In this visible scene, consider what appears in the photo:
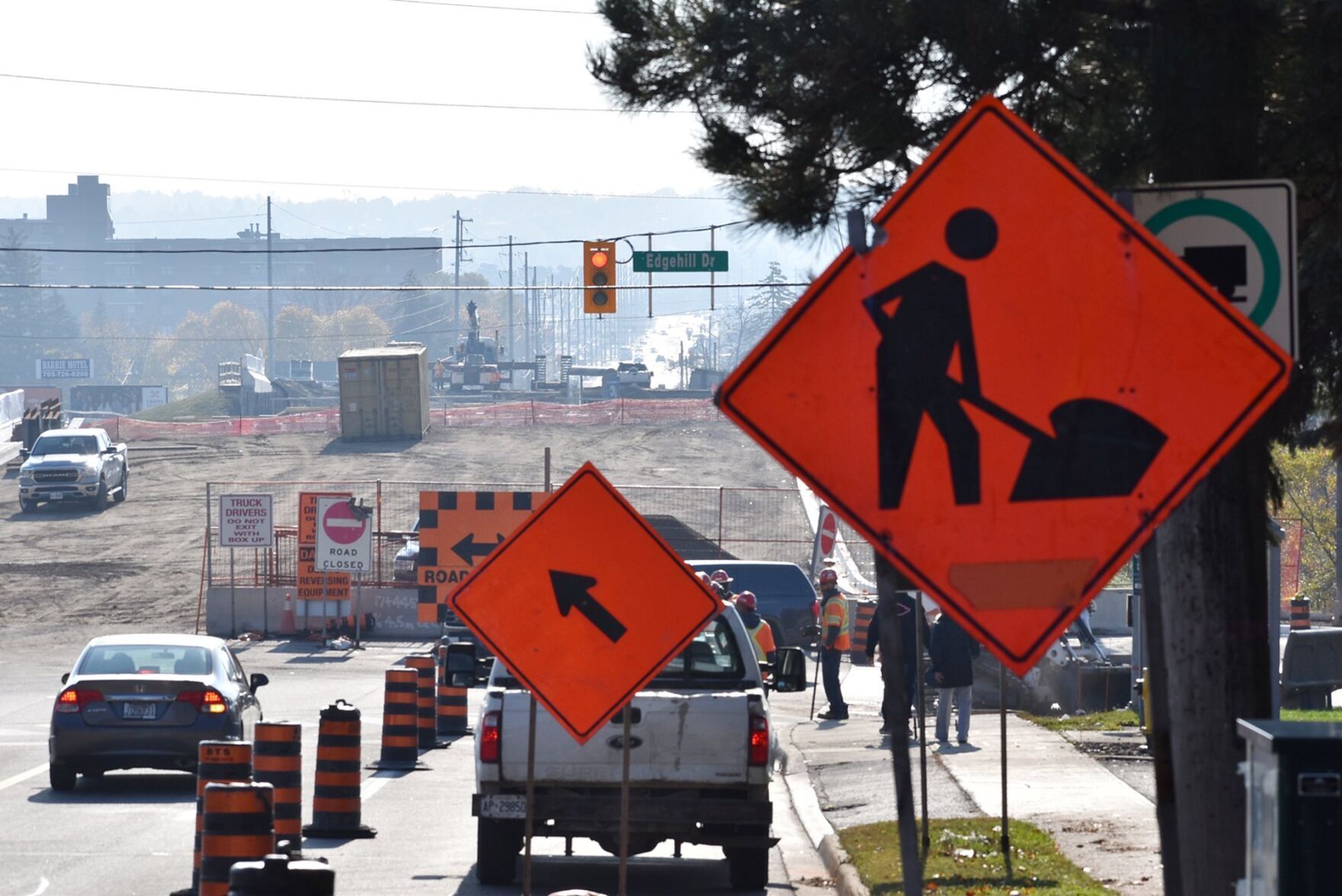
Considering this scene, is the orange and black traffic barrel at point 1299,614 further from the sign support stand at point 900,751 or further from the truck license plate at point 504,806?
the sign support stand at point 900,751

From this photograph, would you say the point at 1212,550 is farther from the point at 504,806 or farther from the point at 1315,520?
the point at 1315,520

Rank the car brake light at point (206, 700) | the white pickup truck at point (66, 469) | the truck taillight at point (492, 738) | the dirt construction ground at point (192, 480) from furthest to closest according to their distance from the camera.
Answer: the white pickup truck at point (66, 469) → the dirt construction ground at point (192, 480) → the car brake light at point (206, 700) → the truck taillight at point (492, 738)

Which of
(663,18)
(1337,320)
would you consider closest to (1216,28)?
(663,18)

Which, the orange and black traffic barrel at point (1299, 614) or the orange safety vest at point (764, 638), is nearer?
the orange safety vest at point (764, 638)

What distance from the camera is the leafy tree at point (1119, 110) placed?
22.9 ft

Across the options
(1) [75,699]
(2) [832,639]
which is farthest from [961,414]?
(2) [832,639]

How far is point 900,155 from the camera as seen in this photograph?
8.19 m

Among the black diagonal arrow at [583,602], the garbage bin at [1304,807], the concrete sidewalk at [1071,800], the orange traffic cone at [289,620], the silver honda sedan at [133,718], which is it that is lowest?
the orange traffic cone at [289,620]

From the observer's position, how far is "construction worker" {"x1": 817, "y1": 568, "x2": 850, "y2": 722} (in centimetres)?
2269

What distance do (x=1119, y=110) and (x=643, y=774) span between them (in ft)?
17.9

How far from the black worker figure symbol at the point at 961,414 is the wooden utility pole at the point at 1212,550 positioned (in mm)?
2608

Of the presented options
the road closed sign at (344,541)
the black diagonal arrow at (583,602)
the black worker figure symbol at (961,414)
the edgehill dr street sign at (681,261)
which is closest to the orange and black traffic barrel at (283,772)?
the black diagonal arrow at (583,602)

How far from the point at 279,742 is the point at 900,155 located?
6590 millimetres

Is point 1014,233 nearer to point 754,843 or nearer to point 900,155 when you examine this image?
point 900,155
